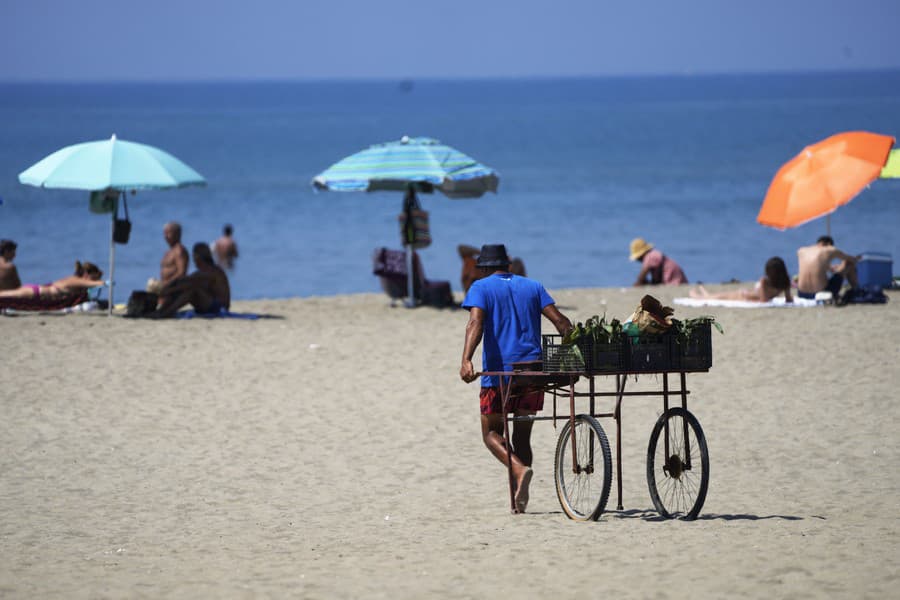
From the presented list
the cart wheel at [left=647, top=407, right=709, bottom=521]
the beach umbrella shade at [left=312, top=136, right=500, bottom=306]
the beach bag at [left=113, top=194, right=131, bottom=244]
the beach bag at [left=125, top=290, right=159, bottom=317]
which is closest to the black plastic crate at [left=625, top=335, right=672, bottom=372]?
the cart wheel at [left=647, top=407, right=709, bottom=521]

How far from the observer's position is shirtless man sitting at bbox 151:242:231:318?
14.7 m

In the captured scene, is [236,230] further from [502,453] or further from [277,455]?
[502,453]

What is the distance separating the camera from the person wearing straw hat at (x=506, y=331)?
6.99m

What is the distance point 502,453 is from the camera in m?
7.08

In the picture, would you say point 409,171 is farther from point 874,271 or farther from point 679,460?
point 679,460

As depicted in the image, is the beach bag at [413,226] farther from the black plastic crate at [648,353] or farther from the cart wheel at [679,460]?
the black plastic crate at [648,353]

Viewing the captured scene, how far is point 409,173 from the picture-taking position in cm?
1539

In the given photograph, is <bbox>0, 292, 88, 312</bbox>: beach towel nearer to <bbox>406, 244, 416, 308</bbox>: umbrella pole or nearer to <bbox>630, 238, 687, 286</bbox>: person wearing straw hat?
<bbox>406, 244, 416, 308</bbox>: umbrella pole

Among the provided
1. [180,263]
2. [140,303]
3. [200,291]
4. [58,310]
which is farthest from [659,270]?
[58,310]

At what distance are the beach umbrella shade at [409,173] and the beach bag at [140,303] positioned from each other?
223cm

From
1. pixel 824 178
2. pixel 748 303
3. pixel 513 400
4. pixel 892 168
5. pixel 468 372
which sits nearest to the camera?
pixel 468 372

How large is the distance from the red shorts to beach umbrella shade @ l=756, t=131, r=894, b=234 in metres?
7.88

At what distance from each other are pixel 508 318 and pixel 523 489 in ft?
2.85

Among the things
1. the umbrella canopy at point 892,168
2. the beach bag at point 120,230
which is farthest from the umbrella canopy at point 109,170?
the umbrella canopy at point 892,168
